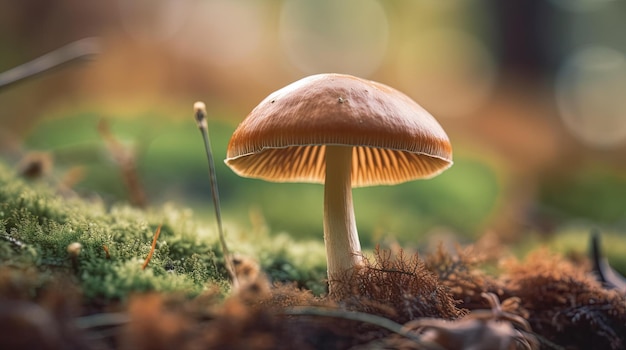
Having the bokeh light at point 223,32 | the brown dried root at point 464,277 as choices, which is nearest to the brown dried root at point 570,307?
the brown dried root at point 464,277

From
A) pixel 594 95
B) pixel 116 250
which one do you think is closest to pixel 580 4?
pixel 594 95

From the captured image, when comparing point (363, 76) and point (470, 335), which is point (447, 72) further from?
point (470, 335)

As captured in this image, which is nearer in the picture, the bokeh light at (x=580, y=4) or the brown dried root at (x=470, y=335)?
the brown dried root at (x=470, y=335)

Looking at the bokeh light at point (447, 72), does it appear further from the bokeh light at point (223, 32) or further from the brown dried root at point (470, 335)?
the brown dried root at point (470, 335)

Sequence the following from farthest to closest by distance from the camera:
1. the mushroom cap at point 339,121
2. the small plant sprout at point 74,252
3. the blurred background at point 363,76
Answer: the blurred background at point 363,76 → the mushroom cap at point 339,121 → the small plant sprout at point 74,252

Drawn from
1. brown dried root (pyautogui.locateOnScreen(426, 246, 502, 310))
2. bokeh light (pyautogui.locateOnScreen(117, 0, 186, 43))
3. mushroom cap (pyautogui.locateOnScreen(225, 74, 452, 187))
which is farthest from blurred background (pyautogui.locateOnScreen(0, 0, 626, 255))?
mushroom cap (pyautogui.locateOnScreen(225, 74, 452, 187))

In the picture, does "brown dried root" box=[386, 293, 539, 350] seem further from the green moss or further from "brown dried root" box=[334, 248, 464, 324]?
the green moss

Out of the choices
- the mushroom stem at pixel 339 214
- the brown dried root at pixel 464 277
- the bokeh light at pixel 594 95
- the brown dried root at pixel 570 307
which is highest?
the bokeh light at pixel 594 95
